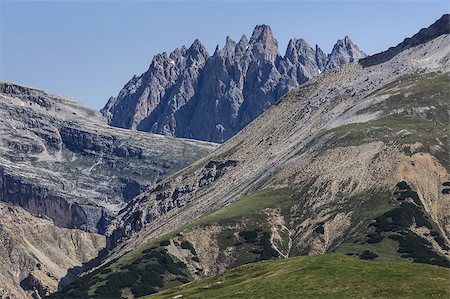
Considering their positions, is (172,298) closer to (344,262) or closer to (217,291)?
(217,291)

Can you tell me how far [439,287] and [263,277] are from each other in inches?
1285

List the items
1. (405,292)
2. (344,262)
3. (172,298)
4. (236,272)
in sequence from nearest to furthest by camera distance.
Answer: (405,292) < (344,262) < (172,298) < (236,272)

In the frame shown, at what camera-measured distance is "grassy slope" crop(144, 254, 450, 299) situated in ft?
321

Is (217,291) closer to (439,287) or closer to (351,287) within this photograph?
(351,287)

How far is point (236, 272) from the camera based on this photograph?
143375 mm

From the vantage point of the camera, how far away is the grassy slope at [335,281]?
9794cm

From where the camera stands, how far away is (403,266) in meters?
111

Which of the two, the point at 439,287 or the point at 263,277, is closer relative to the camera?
the point at 439,287

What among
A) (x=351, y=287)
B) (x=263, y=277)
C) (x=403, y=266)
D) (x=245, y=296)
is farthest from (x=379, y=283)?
(x=263, y=277)

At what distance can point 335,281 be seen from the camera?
10631 centimetres

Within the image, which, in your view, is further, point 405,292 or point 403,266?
point 403,266

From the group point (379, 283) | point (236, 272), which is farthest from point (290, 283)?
point (236, 272)

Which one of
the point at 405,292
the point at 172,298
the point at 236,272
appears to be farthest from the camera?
the point at 236,272

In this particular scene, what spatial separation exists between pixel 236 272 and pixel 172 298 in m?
18.3
